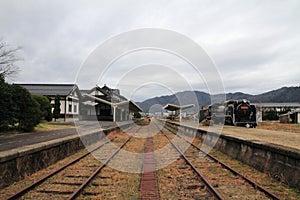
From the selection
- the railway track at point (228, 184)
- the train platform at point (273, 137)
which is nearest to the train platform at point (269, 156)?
the train platform at point (273, 137)

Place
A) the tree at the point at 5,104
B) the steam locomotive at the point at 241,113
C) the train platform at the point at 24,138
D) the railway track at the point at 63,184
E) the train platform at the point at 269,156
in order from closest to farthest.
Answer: the railway track at the point at 63,184
the train platform at the point at 269,156
the train platform at the point at 24,138
the tree at the point at 5,104
the steam locomotive at the point at 241,113

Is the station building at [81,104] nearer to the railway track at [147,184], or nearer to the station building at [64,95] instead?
the station building at [64,95]

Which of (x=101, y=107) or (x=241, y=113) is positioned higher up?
(x=101, y=107)

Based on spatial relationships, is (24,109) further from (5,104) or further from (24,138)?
(24,138)

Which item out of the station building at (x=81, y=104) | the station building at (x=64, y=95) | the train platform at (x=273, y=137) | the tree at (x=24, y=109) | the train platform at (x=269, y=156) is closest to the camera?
the train platform at (x=269, y=156)

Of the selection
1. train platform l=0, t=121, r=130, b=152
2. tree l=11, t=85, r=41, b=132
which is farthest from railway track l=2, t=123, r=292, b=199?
tree l=11, t=85, r=41, b=132

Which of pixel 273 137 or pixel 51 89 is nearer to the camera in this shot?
pixel 273 137

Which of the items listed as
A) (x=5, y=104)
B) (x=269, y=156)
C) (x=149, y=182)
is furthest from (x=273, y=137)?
(x=5, y=104)

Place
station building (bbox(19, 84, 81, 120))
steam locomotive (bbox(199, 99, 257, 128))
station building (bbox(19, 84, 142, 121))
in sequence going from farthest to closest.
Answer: station building (bbox(19, 84, 81, 120)) < station building (bbox(19, 84, 142, 121)) < steam locomotive (bbox(199, 99, 257, 128))

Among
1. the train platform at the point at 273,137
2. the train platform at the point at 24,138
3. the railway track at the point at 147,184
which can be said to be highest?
the train platform at the point at 273,137

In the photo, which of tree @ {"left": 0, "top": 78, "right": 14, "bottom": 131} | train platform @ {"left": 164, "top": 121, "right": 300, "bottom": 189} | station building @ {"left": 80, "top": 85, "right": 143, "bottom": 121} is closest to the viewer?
train platform @ {"left": 164, "top": 121, "right": 300, "bottom": 189}

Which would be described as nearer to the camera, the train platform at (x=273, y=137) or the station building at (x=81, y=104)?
the train platform at (x=273, y=137)

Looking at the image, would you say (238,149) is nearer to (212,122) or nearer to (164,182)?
(164,182)

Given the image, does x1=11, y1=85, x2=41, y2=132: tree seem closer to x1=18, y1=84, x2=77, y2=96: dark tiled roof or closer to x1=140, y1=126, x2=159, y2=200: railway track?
x1=140, y1=126, x2=159, y2=200: railway track
